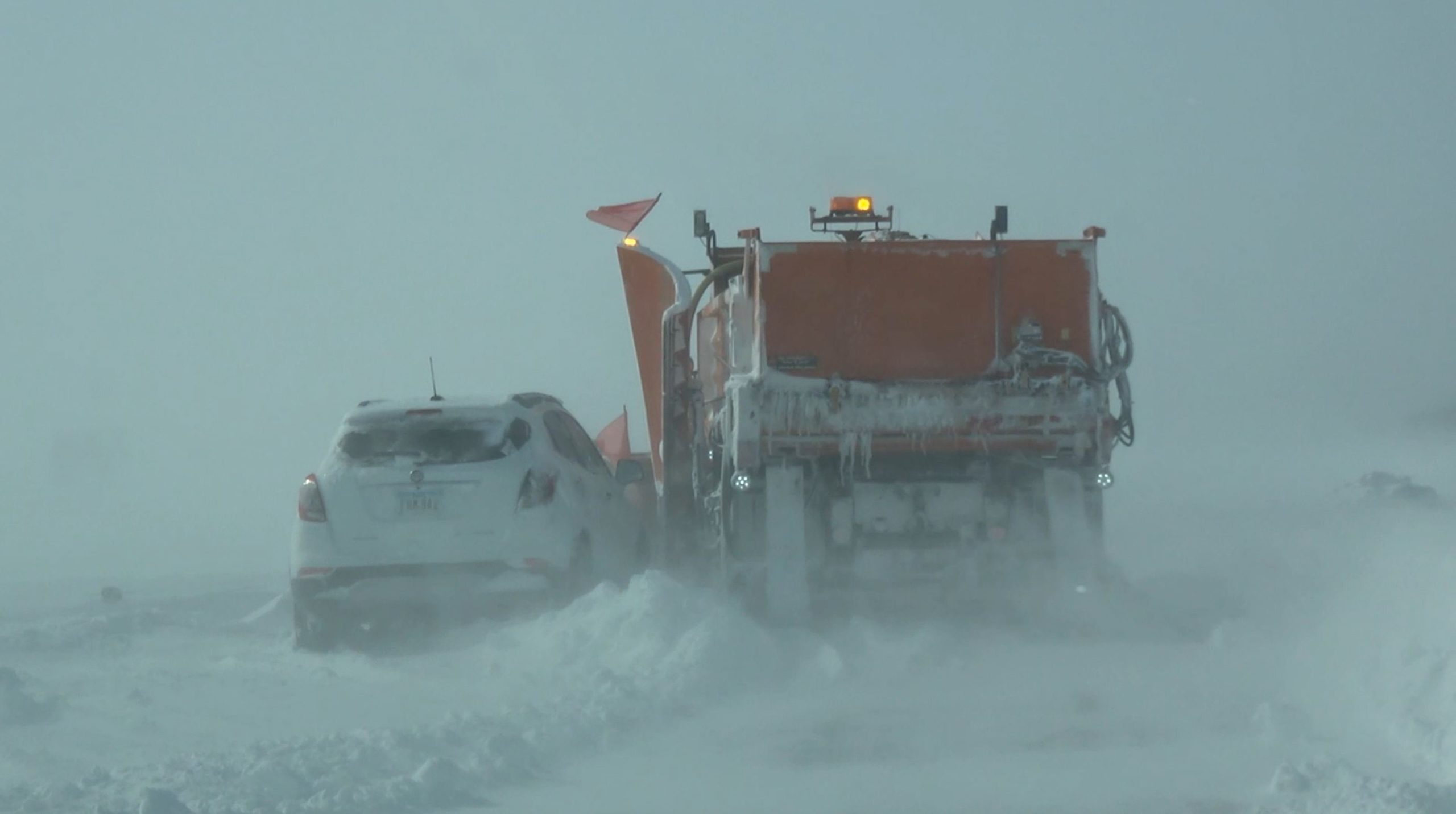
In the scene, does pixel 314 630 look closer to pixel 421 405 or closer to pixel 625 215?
pixel 421 405

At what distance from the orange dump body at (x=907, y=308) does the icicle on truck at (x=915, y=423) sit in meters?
0.01

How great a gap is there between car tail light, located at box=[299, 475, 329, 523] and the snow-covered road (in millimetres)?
853

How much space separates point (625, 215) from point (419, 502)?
222 inches

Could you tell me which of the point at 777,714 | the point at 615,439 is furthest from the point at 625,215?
the point at 777,714

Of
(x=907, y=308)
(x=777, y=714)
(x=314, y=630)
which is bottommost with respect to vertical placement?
(x=314, y=630)

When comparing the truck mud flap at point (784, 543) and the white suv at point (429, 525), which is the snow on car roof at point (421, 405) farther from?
the truck mud flap at point (784, 543)

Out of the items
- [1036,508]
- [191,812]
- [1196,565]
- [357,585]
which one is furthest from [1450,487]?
[191,812]

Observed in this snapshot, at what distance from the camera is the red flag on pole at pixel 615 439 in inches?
677

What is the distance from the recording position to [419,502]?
34.4 feet

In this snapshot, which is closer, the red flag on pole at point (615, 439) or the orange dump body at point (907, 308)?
the orange dump body at point (907, 308)

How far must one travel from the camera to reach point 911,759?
6.96 m

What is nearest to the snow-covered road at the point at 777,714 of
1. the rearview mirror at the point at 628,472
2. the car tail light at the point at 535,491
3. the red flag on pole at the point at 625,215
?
the car tail light at the point at 535,491

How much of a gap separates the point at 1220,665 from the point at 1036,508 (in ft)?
6.38

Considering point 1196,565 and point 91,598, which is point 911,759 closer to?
point 1196,565
